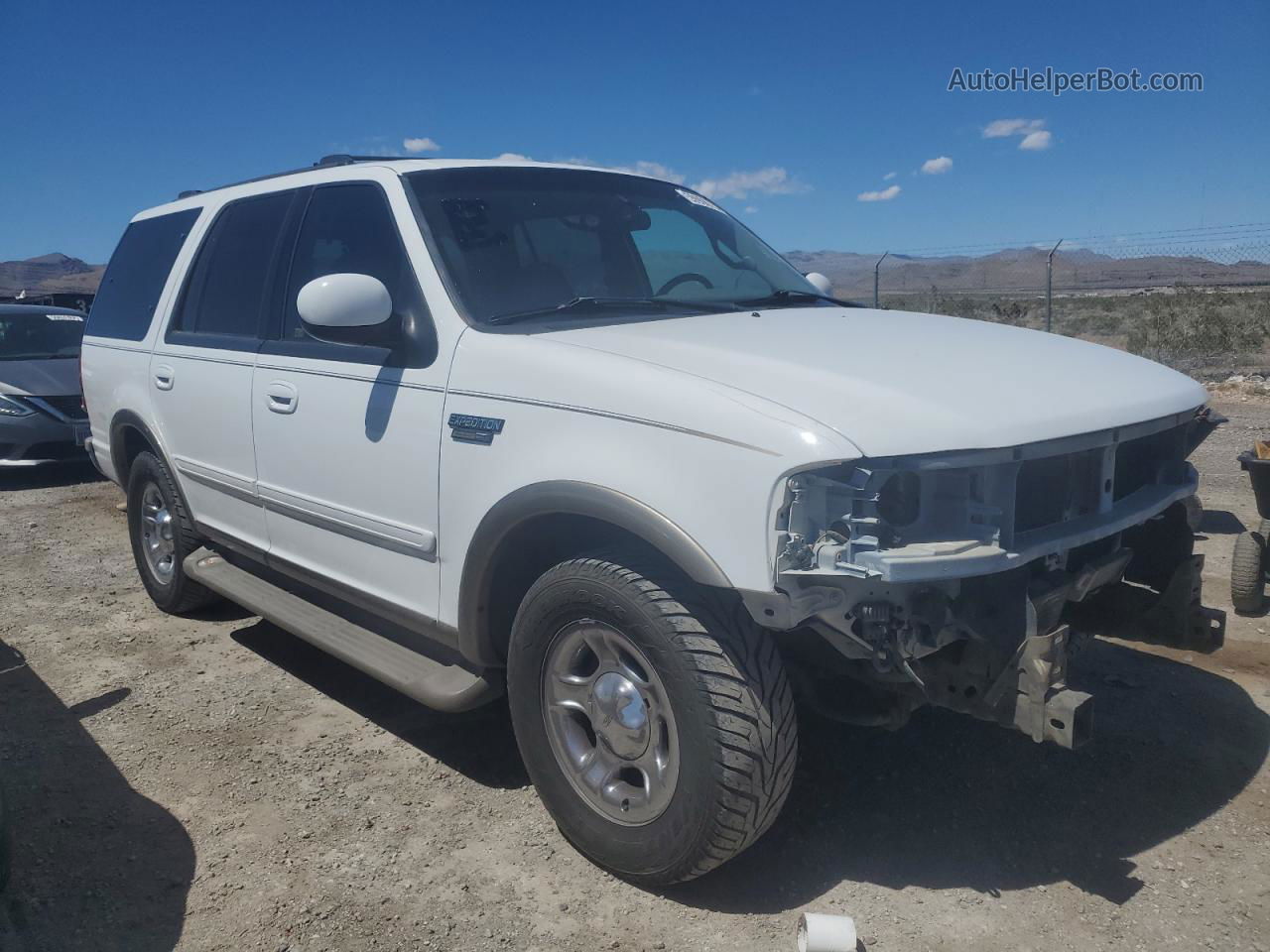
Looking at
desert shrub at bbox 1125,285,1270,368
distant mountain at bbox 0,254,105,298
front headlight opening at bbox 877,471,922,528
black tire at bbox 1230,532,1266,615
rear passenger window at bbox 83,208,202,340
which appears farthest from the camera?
A: distant mountain at bbox 0,254,105,298

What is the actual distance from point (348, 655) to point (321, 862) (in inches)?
28.6

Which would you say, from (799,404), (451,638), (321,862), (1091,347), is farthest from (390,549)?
(1091,347)

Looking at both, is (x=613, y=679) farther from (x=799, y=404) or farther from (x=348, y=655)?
(x=348, y=655)

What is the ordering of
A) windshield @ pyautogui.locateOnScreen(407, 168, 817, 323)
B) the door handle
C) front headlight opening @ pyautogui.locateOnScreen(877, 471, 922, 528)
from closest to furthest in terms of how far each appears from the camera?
1. front headlight opening @ pyautogui.locateOnScreen(877, 471, 922, 528)
2. windshield @ pyautogui.locateOnScreen(407, 168, 817, 323)
3. the door handle

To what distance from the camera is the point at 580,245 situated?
12.1 feet

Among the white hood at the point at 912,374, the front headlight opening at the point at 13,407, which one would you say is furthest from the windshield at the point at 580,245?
the front headlight opening at the point at 13,407

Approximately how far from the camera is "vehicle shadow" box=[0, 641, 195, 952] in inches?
109

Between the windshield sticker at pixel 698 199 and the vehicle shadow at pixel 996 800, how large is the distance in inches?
89.1

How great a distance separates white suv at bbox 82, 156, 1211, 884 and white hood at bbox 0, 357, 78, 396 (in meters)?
6.57

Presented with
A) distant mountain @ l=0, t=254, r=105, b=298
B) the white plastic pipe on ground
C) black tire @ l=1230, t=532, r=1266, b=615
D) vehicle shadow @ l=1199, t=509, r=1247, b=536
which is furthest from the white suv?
distant mountain @ l=0, t=254, r=105, b=298

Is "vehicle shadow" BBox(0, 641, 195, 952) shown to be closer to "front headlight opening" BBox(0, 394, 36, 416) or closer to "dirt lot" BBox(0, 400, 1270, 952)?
"dirt lot" BBox(0, 400, 1270, 952)

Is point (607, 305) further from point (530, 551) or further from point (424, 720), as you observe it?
point (424, 720)

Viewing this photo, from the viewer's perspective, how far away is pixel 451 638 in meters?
3.24

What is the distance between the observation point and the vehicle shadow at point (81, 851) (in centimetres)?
277
